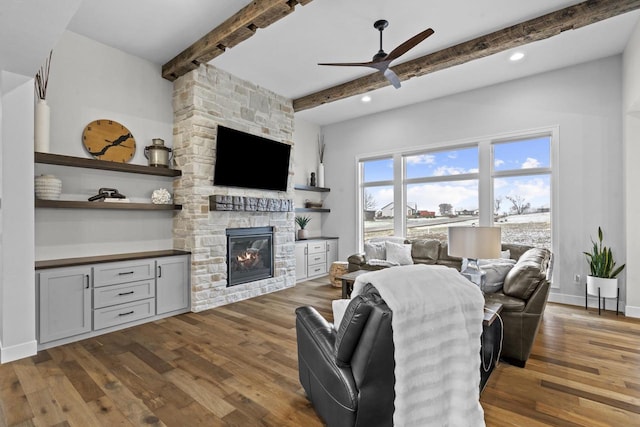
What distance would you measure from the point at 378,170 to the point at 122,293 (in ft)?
16.1

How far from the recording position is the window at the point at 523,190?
15.7ft

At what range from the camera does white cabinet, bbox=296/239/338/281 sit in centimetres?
605

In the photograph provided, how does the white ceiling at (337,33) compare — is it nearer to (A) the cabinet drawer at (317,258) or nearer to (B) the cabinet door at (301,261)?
(B) the cabinet door at (301,261)

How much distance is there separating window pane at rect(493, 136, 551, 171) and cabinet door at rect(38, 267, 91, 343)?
229 inches

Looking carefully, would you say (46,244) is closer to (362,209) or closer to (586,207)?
(362,209)

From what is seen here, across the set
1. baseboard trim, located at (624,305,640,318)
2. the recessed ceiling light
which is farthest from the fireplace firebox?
baseboard trim, located at (624,305,640,318)

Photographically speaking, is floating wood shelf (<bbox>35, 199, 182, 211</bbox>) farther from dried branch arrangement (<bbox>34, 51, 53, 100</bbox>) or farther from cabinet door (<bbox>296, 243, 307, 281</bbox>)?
cabinet door (<bbox>296, 243, 307, 281</bbox>)

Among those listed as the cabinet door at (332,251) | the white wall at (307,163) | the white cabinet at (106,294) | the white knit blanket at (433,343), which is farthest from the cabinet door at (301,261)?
the white knit blanket at (433,343)

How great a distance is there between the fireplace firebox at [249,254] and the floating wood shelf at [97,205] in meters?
0.97

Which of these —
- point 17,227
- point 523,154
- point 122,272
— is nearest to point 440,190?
point 523,154

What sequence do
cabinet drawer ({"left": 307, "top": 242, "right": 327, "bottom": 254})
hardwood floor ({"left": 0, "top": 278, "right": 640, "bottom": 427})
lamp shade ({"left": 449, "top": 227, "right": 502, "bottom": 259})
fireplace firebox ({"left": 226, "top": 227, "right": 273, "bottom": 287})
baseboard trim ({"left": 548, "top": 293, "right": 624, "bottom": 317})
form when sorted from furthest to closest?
cabinet drawer ({"left": 307, "top": 242, "right": 327, "bottom": 254}), fireplace firebox ({"left": 226, "top": 227, "right": 273, "bottom": 287}), baseboard trim ({"left": 548, "top": 293, "right": 624, "bottom": 317}), lamp shade ({"left": 449, "top": 227, "right": 502, "bottom": 259}), hardwood floor ({"left": 0, "top": 278, "right": 640, "bottom": 427})

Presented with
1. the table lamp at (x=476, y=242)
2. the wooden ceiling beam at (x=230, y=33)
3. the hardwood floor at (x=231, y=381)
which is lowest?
the hardwood floor at (x=231, y=381)

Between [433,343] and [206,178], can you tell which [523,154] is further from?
[206,178]

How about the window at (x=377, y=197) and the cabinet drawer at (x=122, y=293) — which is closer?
the cabinet drawer at (x=122, y=293)
